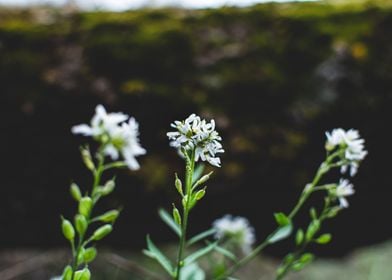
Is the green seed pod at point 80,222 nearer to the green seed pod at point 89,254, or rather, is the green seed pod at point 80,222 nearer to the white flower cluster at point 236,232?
the green seed pod at point 89,254

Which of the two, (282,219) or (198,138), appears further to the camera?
(282,219)

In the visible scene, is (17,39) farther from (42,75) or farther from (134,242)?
(134,242)

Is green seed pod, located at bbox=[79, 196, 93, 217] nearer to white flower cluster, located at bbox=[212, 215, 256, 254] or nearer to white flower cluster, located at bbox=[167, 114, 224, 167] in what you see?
white flower cluster, located at bbox=[167, 114, 224, 167]

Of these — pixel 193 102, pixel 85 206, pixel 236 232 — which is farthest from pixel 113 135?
pixel 193 102

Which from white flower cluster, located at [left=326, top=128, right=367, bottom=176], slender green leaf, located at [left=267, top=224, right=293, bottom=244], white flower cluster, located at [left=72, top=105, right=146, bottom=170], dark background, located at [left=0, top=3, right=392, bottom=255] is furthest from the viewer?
dark background, located at [left=0, top=3, right=392, bottom=255]

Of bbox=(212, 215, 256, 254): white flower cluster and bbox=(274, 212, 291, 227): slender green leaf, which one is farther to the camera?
bbox=(212, 215, 256, 254): white flower cluster

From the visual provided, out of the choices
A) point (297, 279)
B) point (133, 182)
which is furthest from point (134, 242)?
point (297, 279)

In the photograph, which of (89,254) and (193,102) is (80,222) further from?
(193,102)

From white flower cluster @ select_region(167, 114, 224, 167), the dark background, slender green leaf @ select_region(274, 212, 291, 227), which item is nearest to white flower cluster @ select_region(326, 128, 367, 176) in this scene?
slender green leaf @ select_region(274, 212, 291, 227)

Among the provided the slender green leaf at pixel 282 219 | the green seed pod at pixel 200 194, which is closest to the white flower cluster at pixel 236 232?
the slender green leaf at pixel 282 219
